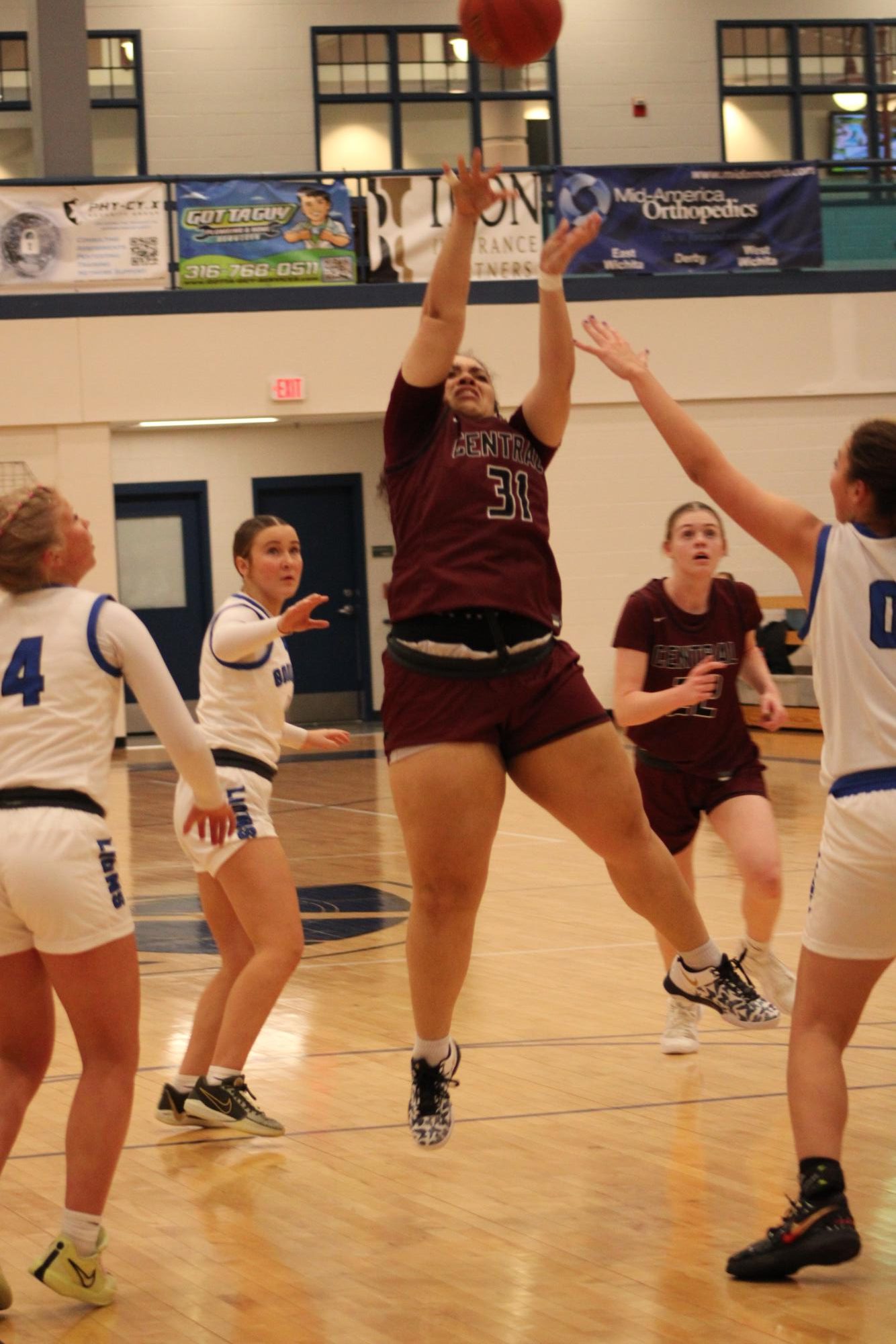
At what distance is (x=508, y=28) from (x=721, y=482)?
1862 mm

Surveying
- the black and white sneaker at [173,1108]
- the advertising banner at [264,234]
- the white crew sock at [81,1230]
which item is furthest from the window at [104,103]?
the white crew sock at [81,1230]

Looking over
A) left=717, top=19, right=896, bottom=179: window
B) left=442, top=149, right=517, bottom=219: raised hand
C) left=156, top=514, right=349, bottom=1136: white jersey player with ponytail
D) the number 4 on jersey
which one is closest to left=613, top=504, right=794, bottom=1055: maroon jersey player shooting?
left=156, top=514, right=349, bottom=1136: white jersey player with ponytail

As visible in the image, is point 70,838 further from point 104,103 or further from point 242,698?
point 104,103

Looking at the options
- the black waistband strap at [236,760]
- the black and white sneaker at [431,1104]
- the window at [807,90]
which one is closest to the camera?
the black and white sneaker at [431,1104]

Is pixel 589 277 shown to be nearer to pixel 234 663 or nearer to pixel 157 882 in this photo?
pixel 157 882

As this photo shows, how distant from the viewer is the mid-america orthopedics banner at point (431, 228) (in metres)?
16.8

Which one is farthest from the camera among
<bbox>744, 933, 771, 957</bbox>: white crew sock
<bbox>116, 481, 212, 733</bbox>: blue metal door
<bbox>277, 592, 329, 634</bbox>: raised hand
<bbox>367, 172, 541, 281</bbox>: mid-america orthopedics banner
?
<bbox>116, 481, 212, 733</bbox>: blue metal door

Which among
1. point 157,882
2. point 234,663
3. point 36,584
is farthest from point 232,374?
point 36,584

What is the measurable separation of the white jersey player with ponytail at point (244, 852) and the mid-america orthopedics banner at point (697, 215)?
12753 millimetres

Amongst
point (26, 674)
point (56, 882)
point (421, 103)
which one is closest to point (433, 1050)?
point (56, 882)

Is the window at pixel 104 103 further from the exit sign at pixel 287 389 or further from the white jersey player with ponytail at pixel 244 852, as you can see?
the white jersey player with ponytail at pixel 244 852

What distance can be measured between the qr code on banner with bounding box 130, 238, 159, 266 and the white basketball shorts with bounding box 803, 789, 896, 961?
14322 millimetres

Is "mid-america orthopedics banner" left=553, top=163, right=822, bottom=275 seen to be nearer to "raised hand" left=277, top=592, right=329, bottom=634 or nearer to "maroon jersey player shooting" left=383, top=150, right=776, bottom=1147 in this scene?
"raised hand" left=277, top=592, right=329, bottom=634

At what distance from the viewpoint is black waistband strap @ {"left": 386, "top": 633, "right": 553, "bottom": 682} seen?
3.79 metres
